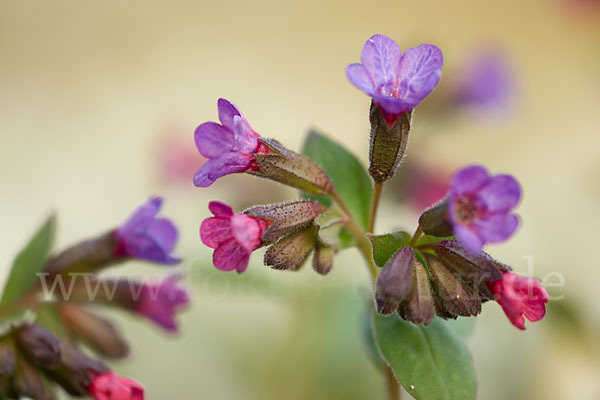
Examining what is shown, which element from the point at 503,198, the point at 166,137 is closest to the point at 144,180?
the point at 166,137

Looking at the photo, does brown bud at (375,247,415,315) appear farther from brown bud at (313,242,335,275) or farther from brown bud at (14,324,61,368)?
brown bud at (14,324,61,368)

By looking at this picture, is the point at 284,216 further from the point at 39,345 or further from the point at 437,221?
the point at 39,345

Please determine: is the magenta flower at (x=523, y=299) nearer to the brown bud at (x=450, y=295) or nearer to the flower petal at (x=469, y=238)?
the brown bud at (x=450, y=295)

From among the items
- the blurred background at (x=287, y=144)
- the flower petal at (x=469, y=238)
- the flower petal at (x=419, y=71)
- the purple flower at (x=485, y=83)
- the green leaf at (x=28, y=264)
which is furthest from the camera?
the purple flower at (x=485, y=83)

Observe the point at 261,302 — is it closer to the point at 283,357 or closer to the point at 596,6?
the point at 283,357

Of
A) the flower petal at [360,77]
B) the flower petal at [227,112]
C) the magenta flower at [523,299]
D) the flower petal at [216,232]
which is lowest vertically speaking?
the magenta flower at [523,299]

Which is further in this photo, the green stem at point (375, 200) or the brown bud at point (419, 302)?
the green stem at point (375, 200)

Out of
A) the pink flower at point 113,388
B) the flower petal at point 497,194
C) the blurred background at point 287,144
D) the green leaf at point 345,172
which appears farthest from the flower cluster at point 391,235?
the blurred background at point 287,144
